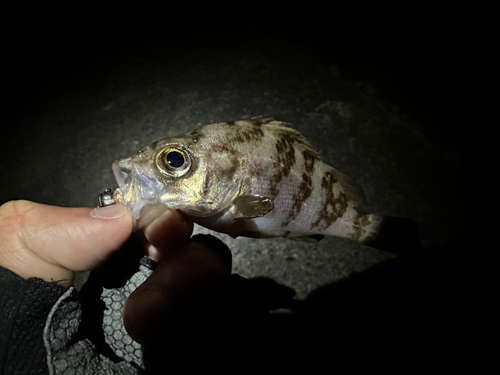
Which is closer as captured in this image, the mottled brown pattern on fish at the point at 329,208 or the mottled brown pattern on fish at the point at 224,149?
the mottled brown pattern on fish at the point at 224,149

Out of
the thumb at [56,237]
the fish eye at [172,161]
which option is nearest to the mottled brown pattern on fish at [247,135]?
the fish eye at [172,161]

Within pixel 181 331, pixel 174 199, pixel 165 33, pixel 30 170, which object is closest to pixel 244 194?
pixel 174 199

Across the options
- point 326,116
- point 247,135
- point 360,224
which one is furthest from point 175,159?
point 326,116

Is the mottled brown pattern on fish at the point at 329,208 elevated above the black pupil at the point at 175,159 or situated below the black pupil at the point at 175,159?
below

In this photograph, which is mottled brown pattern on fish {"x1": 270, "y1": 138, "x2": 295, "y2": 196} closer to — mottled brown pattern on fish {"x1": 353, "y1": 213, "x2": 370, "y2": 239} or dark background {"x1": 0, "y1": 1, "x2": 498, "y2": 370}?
mottled brown pattern on fish {"x1": 353, "y1": 213, "x2": 370, "y2": 239}

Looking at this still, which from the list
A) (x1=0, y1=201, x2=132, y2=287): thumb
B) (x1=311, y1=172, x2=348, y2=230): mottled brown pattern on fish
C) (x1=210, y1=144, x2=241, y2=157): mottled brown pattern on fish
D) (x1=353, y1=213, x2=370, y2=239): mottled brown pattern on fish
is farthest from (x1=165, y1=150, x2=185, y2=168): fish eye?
(x1=353, y1=213, x2=370, y2=239): mottled brown pattern on fish

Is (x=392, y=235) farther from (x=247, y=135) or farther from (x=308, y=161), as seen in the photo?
(x=247, y=135)

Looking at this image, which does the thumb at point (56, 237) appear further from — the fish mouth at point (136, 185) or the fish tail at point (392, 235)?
the fish tail at point (392, 235)
